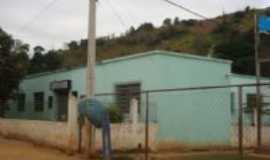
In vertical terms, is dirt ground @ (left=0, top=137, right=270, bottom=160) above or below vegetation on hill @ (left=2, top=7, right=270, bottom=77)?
below

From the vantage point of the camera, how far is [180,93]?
22.0m

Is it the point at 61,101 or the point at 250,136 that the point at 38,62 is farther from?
the point at 250,136

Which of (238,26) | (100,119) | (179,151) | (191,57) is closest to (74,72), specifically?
(191,57)

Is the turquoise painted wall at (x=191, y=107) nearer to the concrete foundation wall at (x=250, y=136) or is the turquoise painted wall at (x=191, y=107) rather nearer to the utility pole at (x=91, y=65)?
the concrete foundation wall at (x=250, y=136)

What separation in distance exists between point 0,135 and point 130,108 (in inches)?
362

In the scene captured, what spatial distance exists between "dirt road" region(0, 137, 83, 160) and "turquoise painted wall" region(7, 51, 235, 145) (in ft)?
12.1

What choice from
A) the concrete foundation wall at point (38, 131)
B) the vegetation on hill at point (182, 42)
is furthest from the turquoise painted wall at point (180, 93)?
the vegetation on hill at point (182, 42)

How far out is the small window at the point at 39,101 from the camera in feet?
96.4

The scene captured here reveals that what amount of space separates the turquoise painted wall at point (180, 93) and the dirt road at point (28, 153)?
12.1 ft

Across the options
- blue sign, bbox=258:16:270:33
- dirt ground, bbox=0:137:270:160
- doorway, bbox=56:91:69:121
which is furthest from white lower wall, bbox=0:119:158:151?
blue sign, bbox=258:16:270:33

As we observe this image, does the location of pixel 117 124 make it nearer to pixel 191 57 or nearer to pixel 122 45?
pixel 191 57

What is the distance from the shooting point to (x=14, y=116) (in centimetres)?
3288

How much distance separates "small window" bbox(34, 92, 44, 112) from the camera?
2938 centimetres

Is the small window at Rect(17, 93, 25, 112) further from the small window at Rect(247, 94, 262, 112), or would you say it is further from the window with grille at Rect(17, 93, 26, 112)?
the small window at Rect(247, 94, 262, 112)
